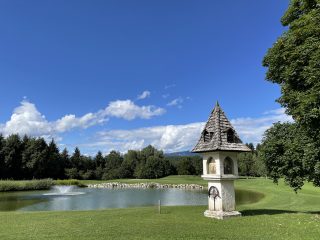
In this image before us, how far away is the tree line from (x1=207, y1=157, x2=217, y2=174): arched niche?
230ft

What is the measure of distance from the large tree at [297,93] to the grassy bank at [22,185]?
42.9 meters

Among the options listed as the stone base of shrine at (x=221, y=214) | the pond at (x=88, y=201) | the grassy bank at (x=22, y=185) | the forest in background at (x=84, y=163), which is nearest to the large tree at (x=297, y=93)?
the stone base of shrine at (x=221, y=214)

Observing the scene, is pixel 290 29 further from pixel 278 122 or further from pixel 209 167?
pixel 209 167

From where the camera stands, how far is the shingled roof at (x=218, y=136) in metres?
15.6

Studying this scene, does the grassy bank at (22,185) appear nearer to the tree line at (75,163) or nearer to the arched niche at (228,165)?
the tree line at (75,163)

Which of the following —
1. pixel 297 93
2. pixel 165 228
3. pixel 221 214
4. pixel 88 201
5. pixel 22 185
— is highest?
pixel 297 93

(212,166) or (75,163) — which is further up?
(75,163)

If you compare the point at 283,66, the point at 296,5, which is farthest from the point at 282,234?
the point at 296,5

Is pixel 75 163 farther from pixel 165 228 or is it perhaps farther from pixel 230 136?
pixel 165 228

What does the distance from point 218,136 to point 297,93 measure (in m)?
3.98

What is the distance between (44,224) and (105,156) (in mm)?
89912

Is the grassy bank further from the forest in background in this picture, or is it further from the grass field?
the grass field

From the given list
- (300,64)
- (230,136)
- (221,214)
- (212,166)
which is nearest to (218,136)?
(230,136)

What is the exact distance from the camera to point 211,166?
52.9 feet
